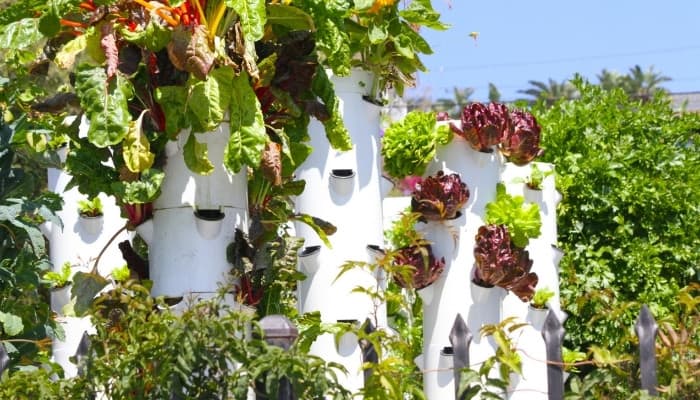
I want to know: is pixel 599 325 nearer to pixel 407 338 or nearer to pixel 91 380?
pixel 407 338

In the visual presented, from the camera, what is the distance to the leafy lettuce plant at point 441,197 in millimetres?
5168

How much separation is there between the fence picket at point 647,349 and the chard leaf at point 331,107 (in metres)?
1.42

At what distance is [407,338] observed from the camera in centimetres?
741

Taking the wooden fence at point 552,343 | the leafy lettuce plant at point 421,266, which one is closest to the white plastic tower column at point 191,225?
the wooden fence at point 552,343

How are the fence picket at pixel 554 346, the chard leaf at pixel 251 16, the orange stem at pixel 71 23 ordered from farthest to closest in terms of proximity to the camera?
the orange stem at pixel 71 23
the chard leaf at pixel 251 16
the fence picket at pixel 554 346

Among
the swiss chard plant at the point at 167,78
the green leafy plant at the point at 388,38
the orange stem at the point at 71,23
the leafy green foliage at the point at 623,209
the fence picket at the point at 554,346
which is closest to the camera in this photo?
the fence picket at the point at 554,346

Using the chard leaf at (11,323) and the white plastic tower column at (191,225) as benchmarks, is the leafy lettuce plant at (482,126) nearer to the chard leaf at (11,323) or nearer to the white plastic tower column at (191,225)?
the white plastic tower column at (191,225)

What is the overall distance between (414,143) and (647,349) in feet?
8.76

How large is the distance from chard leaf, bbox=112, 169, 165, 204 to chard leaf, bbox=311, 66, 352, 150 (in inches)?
22.4

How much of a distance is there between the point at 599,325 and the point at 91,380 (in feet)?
17.5

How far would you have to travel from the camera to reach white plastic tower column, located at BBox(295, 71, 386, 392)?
462 centimetres

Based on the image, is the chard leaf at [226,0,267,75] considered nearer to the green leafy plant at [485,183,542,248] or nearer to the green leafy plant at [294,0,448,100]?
the green leafy plant at [294,0,448,100]

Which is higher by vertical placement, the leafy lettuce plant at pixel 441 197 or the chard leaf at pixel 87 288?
the leafy lettuce plant at pixel 441 197

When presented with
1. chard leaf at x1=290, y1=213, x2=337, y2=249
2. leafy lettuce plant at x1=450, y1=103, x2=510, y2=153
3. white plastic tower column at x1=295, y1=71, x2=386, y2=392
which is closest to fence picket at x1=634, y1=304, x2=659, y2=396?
chard leaf at x1=290, y1=213, x2=337, y2=249
